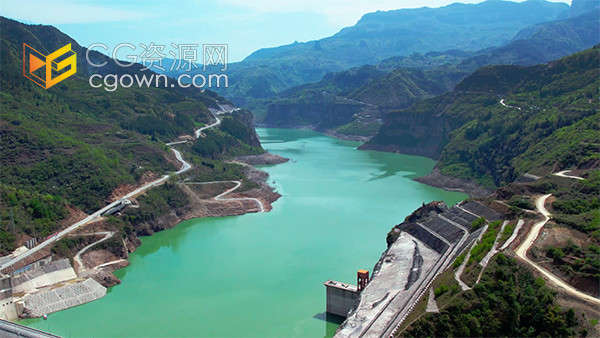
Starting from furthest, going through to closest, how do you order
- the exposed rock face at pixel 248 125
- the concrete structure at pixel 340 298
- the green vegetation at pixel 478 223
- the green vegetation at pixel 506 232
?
the exposed rock face at pixel 248 125 → the green vegetation at pixel 478 223 → the concrete structure at pixel 340 298 → the green vegetation at pixel 506 232

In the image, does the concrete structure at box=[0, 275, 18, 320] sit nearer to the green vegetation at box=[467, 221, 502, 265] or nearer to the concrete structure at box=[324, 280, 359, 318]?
the concrete structure at box=[324, 280, 359, 318]

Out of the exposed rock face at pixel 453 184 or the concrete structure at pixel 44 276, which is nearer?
the concrete structure at pixel 44 276

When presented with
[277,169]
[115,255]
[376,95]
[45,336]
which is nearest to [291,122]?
[376,95]

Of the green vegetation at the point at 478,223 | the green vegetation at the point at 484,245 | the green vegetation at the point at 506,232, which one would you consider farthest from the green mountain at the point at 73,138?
the green vegetation at the point at 506,232

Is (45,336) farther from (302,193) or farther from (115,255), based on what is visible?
(302,193)

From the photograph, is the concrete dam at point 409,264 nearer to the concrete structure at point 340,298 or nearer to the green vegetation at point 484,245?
the concrete structure at point 340,298

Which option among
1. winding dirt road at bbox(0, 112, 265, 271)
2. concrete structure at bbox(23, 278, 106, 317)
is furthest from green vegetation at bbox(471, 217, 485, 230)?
winding dirt road at bbox(0, 112, 265, 271)

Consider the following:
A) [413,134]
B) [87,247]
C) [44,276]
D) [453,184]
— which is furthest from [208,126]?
[44,276]
